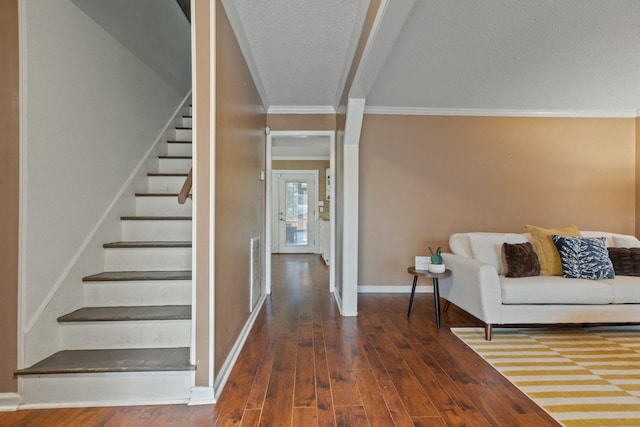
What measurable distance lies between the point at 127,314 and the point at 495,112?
15.0 feet

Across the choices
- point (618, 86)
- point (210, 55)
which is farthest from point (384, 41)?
point (618, 86)

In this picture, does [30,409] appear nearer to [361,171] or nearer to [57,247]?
[57,247]

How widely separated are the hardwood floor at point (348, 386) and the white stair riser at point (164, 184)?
1501 millimetres

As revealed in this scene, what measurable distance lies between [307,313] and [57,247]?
216 cm

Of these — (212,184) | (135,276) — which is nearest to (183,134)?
(135,276)

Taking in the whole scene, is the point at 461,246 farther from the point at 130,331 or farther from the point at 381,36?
the point at 130,331

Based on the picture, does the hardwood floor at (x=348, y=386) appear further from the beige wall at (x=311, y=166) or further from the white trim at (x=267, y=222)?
the beige wall at (x=311, y=166)

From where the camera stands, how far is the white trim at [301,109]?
4188mm

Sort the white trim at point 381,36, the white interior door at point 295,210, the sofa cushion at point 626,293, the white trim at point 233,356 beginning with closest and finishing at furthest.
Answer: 1. the white trim at point 381,36
2. the white trim at point 233,356
3. the sofa cushion at point 626,293
4. the white interior door at point 295,210

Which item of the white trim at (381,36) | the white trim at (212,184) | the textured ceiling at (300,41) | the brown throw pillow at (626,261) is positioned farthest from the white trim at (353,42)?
the brown throw pillow at (626,261)

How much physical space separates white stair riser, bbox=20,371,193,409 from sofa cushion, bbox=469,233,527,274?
272 centimetres

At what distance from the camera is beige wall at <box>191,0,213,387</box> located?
1747 millimetres

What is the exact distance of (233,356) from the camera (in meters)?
2.24

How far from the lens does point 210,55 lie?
1754 millimetres
